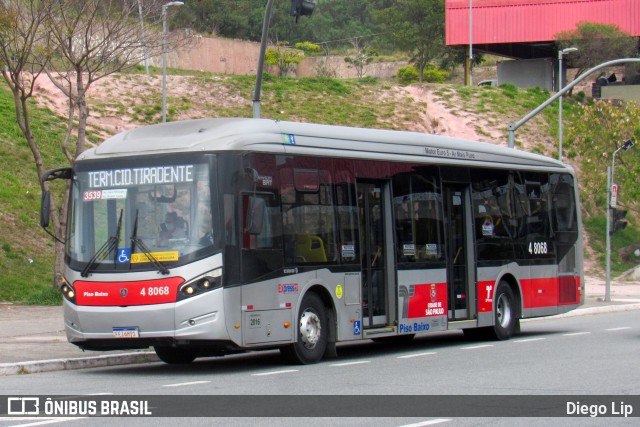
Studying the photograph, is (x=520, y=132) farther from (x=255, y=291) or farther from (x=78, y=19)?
(x=255, y=291)

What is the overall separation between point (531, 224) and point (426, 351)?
4366mm

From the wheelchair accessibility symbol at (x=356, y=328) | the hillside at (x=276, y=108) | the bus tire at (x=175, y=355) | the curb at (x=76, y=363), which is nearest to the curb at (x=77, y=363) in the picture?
the curb at (x=76, y=363)

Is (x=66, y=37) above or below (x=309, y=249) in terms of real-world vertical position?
above

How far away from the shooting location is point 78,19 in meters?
26.1

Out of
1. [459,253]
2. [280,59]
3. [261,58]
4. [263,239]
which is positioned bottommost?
[459,253]

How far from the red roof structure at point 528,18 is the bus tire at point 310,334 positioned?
5111cm

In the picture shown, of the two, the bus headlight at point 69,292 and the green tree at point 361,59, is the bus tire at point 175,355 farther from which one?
the green tree at point 361,59

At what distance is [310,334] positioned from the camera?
15.4 metres

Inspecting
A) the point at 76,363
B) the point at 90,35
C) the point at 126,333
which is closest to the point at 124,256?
the point at 126,333

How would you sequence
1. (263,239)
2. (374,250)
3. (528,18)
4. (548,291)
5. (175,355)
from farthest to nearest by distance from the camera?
1. (528,18)
2. (548,291)
3. (374,250)
4. (175,355)
5. (263,239)

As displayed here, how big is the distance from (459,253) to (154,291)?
22.2ft

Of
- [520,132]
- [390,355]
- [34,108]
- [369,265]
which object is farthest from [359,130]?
[520,132]

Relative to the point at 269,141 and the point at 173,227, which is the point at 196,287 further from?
the point at 269,141

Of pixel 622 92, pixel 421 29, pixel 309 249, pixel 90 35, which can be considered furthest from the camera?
pixel 421 29
